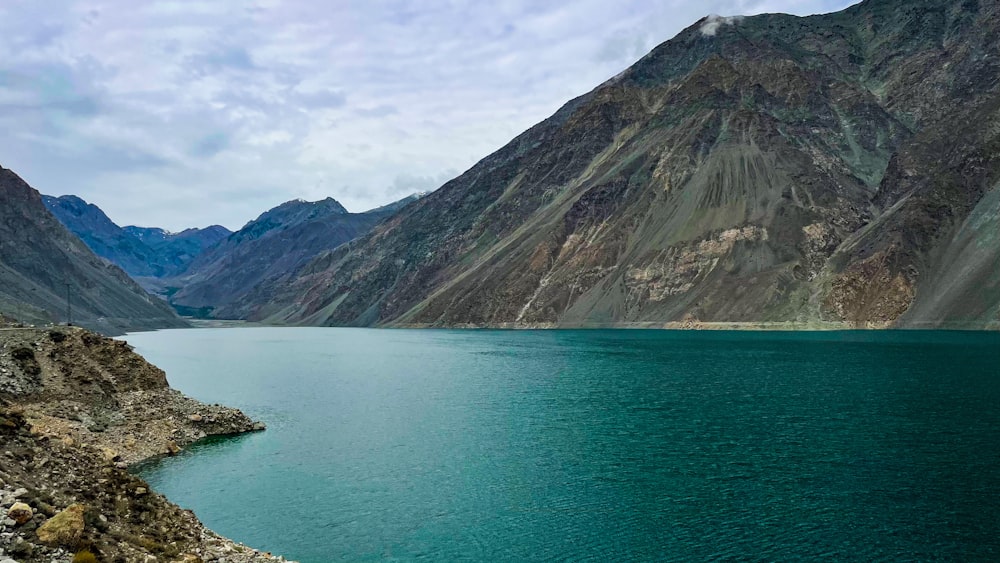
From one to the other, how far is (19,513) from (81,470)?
638 cm

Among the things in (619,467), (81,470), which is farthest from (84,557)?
(619,467)

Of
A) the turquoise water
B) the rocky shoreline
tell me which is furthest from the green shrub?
the turquoise water

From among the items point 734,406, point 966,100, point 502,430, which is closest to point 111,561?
point 502,430

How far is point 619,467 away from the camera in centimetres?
3897

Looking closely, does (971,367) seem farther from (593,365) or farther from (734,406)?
(593,365)

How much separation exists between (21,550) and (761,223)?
190 meters

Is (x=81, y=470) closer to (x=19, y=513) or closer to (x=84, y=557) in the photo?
(x=19, y=513)

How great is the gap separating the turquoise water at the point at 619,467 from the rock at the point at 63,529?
9.67m

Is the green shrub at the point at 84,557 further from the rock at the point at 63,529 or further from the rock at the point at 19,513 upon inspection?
the rock at the point at 19,513

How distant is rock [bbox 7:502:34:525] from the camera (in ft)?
58.4

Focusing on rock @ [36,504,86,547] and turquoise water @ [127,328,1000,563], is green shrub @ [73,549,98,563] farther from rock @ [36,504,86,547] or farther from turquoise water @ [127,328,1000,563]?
turquoise water @ [127,328,1000,563]

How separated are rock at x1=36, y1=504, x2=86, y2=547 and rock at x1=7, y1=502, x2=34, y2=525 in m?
0.50

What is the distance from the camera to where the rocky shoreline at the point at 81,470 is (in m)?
18.2

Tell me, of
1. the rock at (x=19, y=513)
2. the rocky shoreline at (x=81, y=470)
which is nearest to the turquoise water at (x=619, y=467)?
the rocky shoreline at (x=81, y=470)
